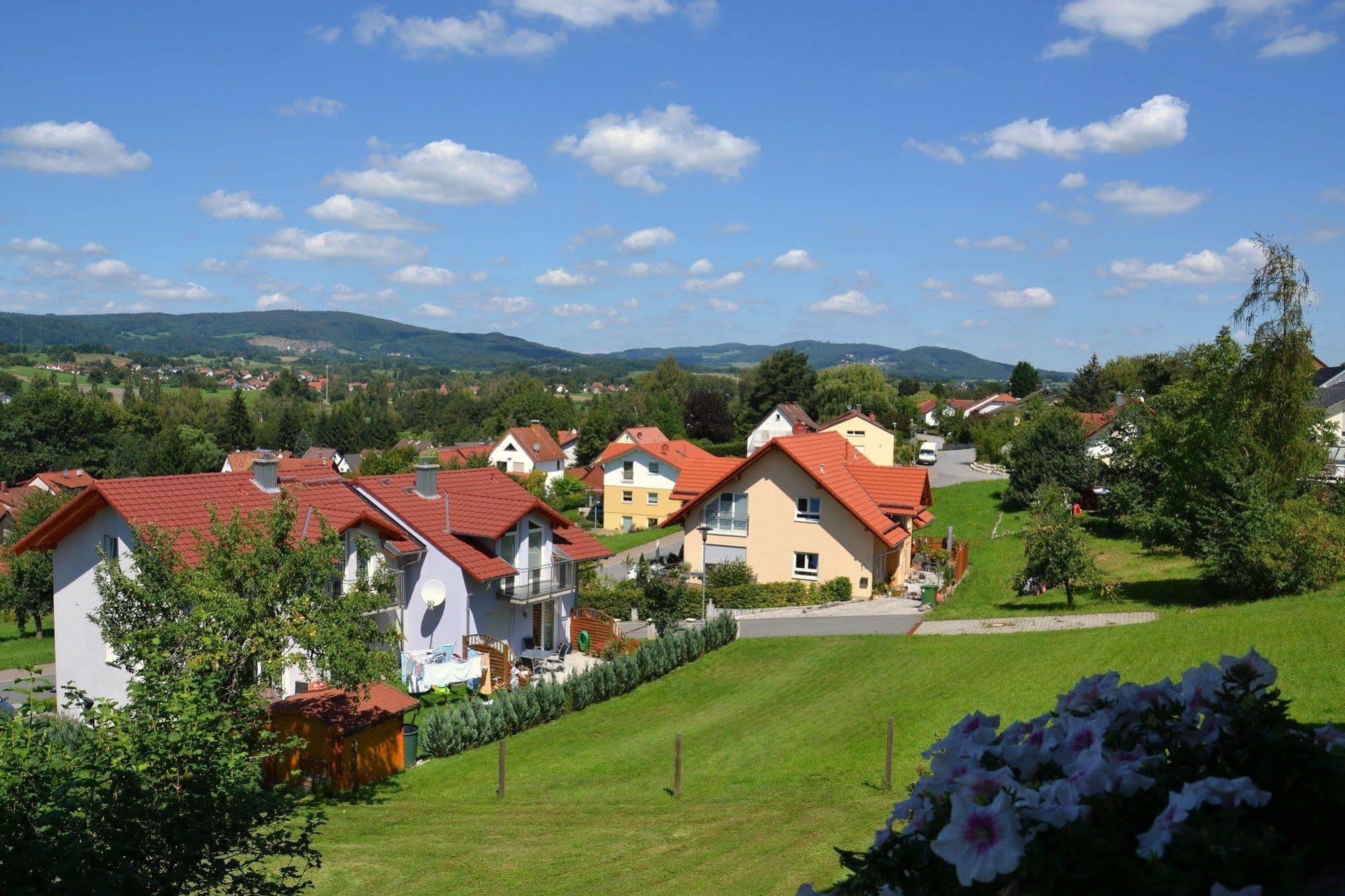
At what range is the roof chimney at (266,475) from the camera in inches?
1019

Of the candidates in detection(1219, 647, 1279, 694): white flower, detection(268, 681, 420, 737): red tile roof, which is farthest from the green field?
detection(1219, 647, 1279, 694): white flower

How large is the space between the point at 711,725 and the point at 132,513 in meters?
14.7

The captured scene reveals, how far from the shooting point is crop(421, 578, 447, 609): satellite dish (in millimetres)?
27719

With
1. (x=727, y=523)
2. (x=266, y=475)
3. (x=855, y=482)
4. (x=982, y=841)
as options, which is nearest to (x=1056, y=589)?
(x=855, y=482)

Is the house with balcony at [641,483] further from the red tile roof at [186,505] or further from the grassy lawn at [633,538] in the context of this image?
the red tile roof at [186,505]

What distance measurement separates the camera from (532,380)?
499ft

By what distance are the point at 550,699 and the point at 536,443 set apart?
71.8m

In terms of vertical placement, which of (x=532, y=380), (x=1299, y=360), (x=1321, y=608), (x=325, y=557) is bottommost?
(x=1321, y=608)

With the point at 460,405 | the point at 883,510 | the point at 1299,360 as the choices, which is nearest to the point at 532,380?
the point at 460,405

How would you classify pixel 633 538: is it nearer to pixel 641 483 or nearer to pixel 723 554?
pixel 641 483

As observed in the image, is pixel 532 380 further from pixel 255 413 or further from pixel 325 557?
pixel 325 557

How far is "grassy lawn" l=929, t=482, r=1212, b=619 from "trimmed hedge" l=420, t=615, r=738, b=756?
30.5ft

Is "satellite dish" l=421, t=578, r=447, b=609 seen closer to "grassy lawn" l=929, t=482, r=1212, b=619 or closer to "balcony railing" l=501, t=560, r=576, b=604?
"balcony railing" l=501, t=560, r=576, b=604

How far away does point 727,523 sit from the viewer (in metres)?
39.1
